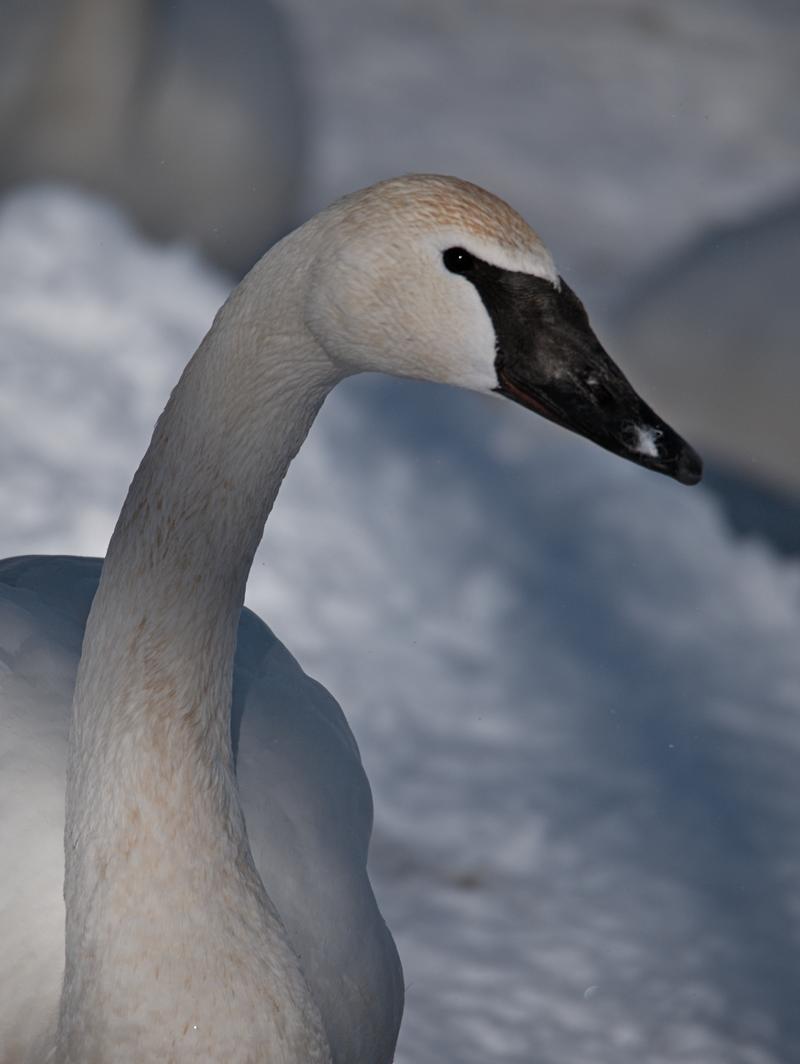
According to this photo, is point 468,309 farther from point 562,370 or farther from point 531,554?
point 531,554

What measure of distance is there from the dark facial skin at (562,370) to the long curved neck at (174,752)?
156 mm

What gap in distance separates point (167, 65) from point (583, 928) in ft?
7.14

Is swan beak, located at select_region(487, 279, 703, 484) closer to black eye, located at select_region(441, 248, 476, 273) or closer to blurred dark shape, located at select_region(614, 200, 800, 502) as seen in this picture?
black eye, located at select_region(441, 248, 476, 273)

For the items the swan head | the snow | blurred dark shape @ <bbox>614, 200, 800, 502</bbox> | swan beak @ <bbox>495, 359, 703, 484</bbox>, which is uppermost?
blurred dark shape @ <bbox>614, 200, 800, 502</bbox>

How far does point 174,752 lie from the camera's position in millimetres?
1304

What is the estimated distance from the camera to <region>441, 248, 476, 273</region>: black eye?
1.12m

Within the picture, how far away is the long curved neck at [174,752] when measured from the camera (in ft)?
4.11

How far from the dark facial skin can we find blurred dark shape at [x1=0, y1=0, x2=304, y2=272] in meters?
2.31

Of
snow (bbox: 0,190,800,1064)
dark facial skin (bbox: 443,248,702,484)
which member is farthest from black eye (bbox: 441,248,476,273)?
snow (bbox: 0,190,800,1064)

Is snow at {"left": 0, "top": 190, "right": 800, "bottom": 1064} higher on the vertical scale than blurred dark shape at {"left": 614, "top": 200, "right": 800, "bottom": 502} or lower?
lower

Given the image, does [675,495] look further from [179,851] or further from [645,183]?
[179,851]

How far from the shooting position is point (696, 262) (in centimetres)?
351

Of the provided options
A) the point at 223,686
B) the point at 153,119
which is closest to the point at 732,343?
the point at 153,119

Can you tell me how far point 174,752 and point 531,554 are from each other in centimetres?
170
